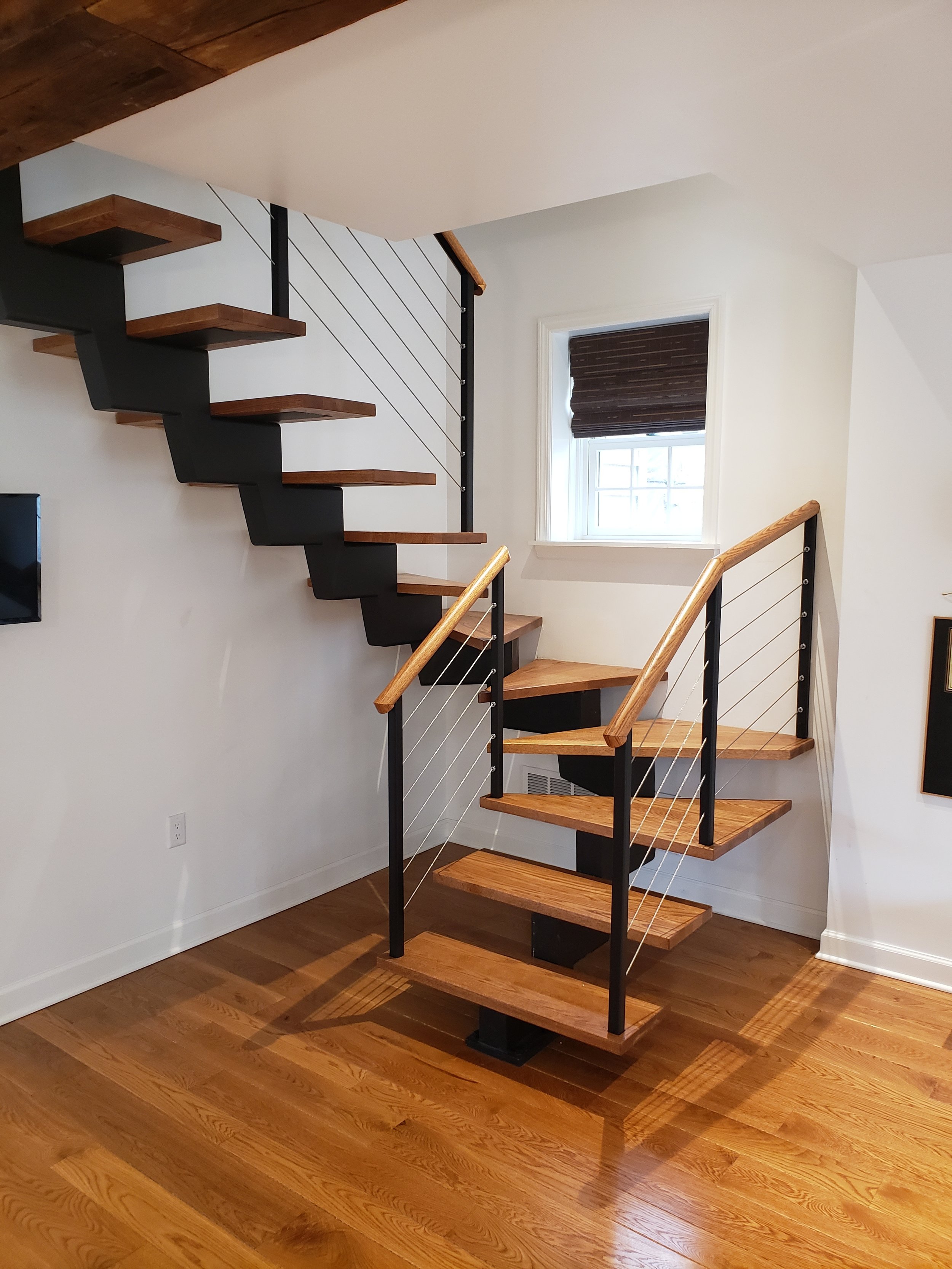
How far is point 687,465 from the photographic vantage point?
12.7ft

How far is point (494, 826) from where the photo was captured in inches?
175

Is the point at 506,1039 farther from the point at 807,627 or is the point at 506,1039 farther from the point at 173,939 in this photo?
the point at 807,627

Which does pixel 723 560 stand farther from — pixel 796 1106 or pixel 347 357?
pixel 347 357

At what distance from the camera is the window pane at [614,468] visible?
4074 mm

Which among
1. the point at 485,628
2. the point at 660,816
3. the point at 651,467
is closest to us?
the point at 660,816

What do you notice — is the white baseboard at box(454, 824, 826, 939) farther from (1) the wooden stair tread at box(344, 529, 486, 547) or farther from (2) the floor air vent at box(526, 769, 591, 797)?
(1) the wooden stair tread at box(344, 529, 486, 547)

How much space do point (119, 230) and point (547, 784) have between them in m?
2.83

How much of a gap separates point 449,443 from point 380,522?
0.61 metres

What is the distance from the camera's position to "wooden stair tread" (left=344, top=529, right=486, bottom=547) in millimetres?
3113

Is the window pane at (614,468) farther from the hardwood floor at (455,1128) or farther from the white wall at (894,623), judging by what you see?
the hardwood floor at (455,1128)

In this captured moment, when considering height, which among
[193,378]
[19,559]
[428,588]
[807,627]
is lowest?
[807,627]

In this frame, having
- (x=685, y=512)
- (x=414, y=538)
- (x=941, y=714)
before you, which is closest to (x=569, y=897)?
(x=414, y=538)

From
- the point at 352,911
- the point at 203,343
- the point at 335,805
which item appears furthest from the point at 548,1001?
the point at 203,343

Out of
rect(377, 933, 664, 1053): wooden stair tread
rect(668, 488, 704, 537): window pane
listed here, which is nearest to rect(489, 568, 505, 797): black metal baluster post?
rect(377, 933, 664, 1053): wooden stair tread
